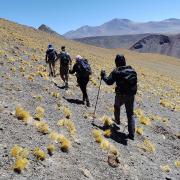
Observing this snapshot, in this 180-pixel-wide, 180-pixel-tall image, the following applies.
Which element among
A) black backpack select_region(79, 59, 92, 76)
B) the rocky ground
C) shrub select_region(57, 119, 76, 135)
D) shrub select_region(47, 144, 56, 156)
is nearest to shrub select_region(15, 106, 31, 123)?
the rocky ground

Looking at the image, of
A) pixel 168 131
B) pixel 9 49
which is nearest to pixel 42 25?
pixel 9 49

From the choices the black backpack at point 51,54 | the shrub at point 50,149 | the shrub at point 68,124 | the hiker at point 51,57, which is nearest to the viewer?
the shrub at point 50,149

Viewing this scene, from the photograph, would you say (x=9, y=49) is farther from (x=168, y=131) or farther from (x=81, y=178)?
(x=81, y=178)

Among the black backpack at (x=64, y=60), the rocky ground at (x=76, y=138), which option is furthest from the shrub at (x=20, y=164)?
the black backpack at (x=64, y=60)

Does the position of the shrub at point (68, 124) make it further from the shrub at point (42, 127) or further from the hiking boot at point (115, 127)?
the hiking boot at point (115, 127)

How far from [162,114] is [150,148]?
867 cm

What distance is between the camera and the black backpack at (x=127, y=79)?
45.1 feet

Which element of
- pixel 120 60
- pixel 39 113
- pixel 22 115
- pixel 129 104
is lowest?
A: pixel 39 113

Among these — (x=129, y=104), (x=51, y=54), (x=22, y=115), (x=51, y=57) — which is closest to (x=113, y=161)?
(x=129, y=104)

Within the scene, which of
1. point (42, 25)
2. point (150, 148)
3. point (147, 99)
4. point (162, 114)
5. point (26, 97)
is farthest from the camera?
point (42, 25)

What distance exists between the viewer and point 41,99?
17000 mm

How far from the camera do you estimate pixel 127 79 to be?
13.8 m

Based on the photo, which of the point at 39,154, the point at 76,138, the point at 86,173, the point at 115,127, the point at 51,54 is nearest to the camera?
the point at 39,154

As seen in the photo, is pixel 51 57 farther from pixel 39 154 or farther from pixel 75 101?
pixel 39 154
